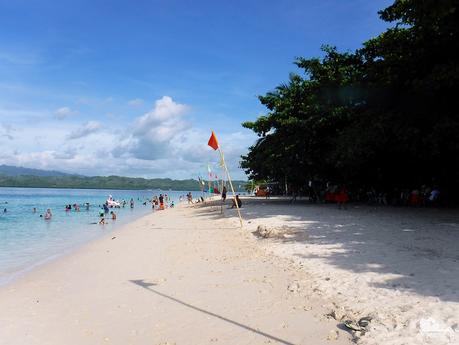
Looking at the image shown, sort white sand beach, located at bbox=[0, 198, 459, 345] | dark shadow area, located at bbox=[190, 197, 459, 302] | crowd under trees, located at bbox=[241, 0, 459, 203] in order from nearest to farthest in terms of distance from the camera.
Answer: white sand beach, located at bbox=[0, 198, 459, 345] → dark shadow area, located at bbox=[190, 197, 459, 302] → crowd under trees, located at bbox=[241, 0, 459, 203]

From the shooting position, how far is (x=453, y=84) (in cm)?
1691

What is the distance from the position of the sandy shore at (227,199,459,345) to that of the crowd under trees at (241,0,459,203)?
5.42 meters

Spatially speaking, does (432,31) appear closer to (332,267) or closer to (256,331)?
(332,267)

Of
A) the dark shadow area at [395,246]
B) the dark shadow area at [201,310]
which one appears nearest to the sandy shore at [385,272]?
the dark shadow area at [395,246]

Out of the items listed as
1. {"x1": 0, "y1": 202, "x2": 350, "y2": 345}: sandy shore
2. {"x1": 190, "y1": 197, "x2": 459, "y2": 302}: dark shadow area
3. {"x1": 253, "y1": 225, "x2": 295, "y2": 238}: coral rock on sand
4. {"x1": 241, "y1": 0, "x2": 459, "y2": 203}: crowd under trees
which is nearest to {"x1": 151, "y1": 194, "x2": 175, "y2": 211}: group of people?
{"x1": 241, "y1": 0, "x2": 459, "y2": 203}: crowd under trees

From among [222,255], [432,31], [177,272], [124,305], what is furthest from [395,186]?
[124,305]

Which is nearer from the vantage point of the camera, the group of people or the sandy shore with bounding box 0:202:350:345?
the sandy shore with bounding box 0:202:350:345

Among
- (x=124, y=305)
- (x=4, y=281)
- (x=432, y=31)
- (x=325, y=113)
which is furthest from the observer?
(x=325, y=113)

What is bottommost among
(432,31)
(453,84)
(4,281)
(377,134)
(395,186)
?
(4,281)

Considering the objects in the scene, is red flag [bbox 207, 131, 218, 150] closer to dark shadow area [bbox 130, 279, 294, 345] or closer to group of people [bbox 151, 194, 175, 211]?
dark shadow area [bbox 130, 279, 294, 345]

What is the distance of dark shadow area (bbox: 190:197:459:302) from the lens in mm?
7793

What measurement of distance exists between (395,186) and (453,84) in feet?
41.3

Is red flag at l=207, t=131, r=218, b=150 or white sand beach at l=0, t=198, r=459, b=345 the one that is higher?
red flag at l=207, t=131, r=218, b=150

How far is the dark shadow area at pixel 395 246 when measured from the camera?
7793 mm
